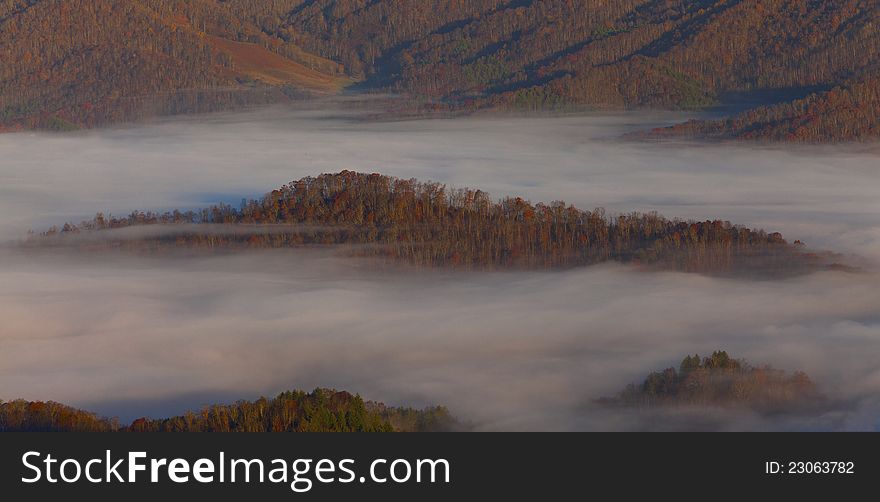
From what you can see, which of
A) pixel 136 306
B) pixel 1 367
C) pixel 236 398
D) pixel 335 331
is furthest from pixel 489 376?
pixel 136 306

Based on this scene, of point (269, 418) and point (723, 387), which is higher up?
point (269, 418)

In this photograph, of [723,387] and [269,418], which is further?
[723,387]

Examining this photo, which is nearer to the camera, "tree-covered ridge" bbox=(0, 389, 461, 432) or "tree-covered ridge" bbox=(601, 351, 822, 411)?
"tree-covered ridge" bbox=(0, 389, 461, 432)

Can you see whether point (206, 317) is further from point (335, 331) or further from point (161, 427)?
point (161, 427)
